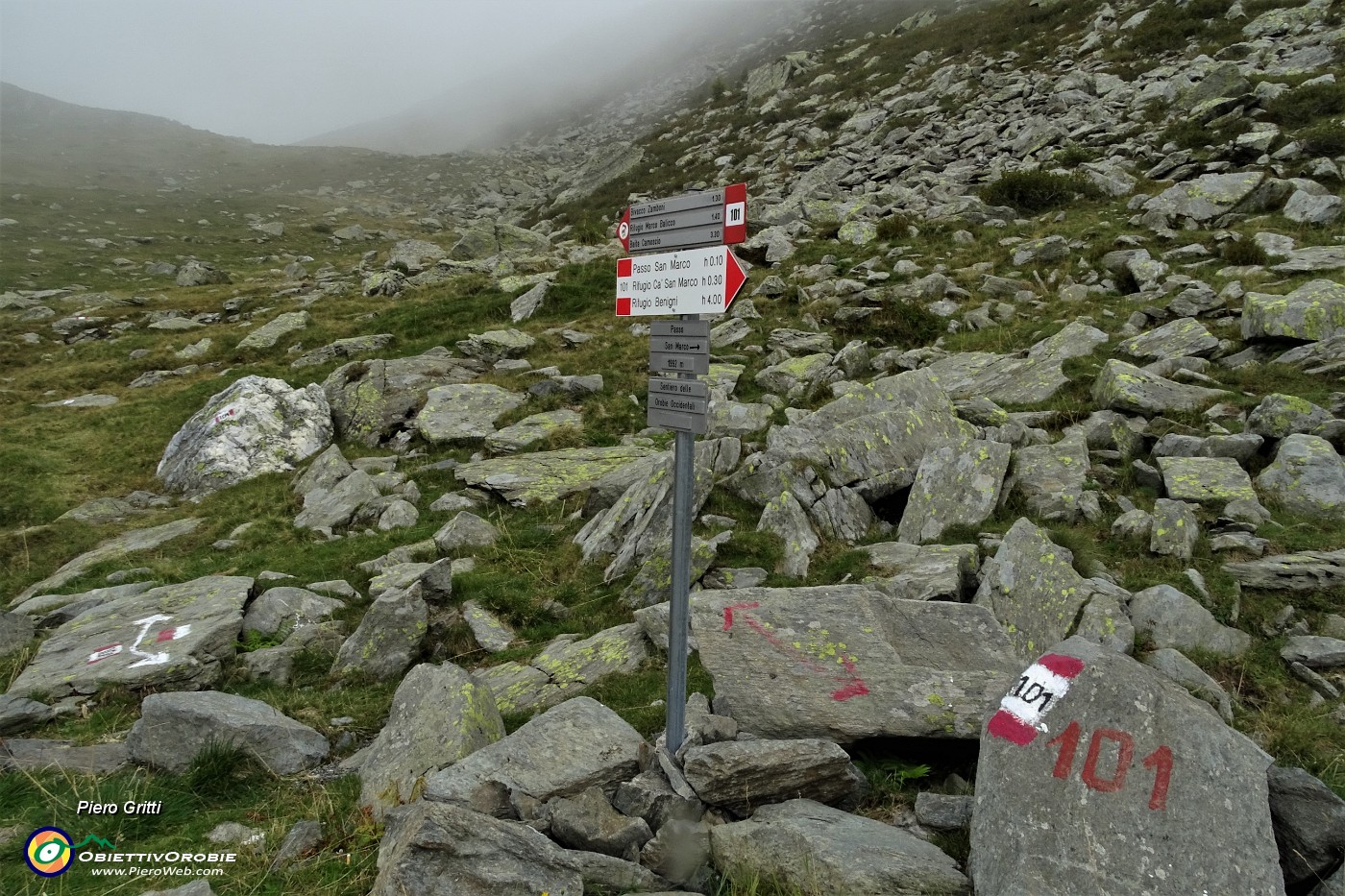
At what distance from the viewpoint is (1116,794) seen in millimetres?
3311

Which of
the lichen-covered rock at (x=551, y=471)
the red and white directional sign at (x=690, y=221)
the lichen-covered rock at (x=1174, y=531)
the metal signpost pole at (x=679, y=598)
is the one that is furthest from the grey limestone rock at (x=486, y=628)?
the lichen-covered rock at (x=1174, y=531)

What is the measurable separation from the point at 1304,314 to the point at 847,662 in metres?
11.6

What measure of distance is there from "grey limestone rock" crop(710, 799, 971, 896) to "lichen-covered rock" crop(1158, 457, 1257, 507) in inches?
269

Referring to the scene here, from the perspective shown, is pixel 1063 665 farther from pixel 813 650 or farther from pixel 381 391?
pixel 381 391

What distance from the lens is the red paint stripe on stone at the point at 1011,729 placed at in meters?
3.67

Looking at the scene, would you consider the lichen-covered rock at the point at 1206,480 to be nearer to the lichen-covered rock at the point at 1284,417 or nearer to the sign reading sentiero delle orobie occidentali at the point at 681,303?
the lichen-covered rock at the point at 1284,417

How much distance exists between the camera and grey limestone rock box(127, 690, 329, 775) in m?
5.49

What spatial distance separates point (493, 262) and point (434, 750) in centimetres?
3014

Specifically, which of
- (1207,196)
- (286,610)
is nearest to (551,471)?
(286,610)

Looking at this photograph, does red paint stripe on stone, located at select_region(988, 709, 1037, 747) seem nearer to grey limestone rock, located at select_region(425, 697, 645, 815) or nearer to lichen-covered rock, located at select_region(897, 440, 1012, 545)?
grey limestone rock, located at select_region(425, 697, 645, 815)

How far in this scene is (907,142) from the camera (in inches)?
1351

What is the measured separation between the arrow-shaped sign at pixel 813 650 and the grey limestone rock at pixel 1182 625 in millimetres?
3285

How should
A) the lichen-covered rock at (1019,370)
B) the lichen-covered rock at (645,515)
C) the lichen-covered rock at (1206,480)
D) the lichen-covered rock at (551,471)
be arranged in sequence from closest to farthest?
the lichen-covered rock at (1206,480)
the lichen-covered rock at (645,515)
the lichen-covered rock at (551,471)
the lichen-covered rock at (1019,370)

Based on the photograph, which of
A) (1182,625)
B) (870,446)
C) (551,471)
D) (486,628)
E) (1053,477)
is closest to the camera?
(1182,625)
